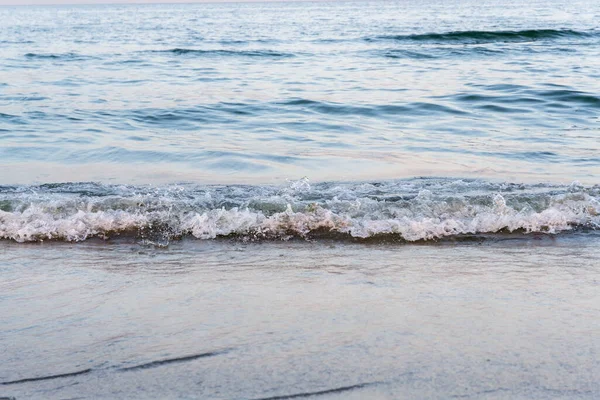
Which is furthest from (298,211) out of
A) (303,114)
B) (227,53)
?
(227,53)

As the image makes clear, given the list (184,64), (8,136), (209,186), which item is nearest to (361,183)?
(209,186)

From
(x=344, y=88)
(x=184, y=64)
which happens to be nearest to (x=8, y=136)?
(x=344, y=88)

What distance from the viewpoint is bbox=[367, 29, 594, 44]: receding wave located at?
22625mm

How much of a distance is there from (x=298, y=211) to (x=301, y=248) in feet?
2.39

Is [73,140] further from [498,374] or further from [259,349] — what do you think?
[498,374]

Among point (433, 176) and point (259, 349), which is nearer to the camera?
point (259, 349)

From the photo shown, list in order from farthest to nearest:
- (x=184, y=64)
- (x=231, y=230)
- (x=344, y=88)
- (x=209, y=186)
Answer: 1. (x=184, y=64)
2. (x=344, y=88)
3. (x=209, y=186)
4. (x=231, y=230)

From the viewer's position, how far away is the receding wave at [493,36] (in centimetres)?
2262

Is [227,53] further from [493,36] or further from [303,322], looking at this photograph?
[303,322]

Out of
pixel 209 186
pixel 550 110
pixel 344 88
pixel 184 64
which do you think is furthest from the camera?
pixel 184 64

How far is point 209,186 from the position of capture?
6.57 meters

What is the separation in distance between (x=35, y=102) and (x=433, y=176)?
7548 millimetres

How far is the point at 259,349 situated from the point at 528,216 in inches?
113

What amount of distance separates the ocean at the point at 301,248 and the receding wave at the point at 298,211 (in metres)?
0.02
